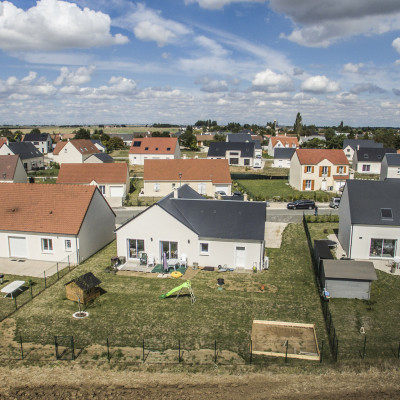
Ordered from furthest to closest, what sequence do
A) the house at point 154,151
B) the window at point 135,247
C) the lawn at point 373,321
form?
the house at point 154,151 < the window at point 135,247 < the lawn at point 373,321

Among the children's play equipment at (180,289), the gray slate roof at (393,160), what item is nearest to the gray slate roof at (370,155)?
the gray slate roof at (393,160)

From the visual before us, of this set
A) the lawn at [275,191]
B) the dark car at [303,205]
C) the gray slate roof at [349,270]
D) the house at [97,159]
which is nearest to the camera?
the gray slate roof at [349,270]

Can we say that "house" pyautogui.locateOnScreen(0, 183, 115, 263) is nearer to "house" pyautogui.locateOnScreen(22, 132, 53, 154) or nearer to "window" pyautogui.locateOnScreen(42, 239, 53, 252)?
"window" pyautogui.locateOnScreen(42, 239, 53, 252)

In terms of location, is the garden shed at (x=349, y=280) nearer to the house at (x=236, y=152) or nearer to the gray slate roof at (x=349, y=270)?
the gray slate roof at (x=349, y=270)

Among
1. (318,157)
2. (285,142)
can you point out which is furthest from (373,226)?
(285,142)

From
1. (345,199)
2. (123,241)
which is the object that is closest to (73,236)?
(123,241)

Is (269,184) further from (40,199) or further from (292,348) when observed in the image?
(292,348)
